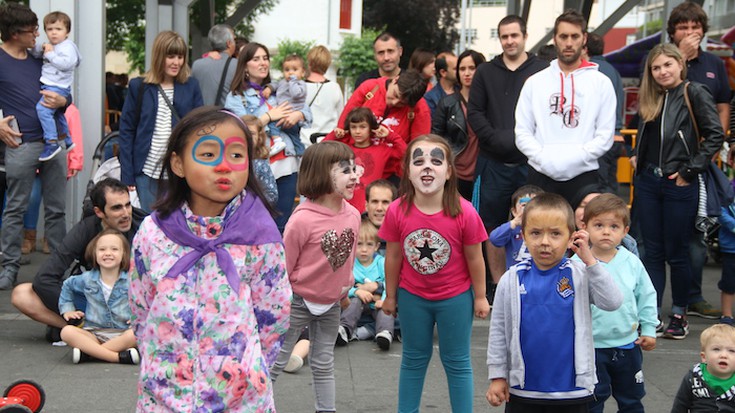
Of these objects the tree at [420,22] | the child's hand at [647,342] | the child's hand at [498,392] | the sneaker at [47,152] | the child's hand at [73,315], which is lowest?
the child's hand at [73,315]

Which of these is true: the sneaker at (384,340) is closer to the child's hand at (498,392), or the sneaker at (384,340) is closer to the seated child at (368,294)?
the seated child at (368,294)

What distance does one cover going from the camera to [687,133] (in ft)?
24.2

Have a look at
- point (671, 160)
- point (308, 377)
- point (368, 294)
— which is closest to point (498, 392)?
point (308, 377)

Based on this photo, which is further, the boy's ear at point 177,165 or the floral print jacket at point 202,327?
the boy's ear at point 177,165

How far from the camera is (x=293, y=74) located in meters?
9.02

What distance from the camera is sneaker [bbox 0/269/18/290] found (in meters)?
8.48

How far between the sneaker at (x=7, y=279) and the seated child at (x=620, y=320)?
204 inches

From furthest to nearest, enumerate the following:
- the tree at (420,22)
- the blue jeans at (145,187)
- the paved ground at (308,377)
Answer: the tree at (420,22)
the blue jeans at (145,187)
the paved ground at (308,377)

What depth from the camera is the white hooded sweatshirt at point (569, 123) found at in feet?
23.1

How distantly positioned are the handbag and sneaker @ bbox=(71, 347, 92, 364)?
426cm

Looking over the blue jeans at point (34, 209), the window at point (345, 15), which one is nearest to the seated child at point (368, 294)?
the blue jeans at point (34, 209)

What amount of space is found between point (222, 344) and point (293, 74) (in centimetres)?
566

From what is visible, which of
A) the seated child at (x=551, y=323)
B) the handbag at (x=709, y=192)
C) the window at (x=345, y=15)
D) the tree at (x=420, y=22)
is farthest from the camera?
the window at (x=345, y=15)

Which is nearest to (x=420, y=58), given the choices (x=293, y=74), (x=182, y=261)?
(x=293, y=74)
